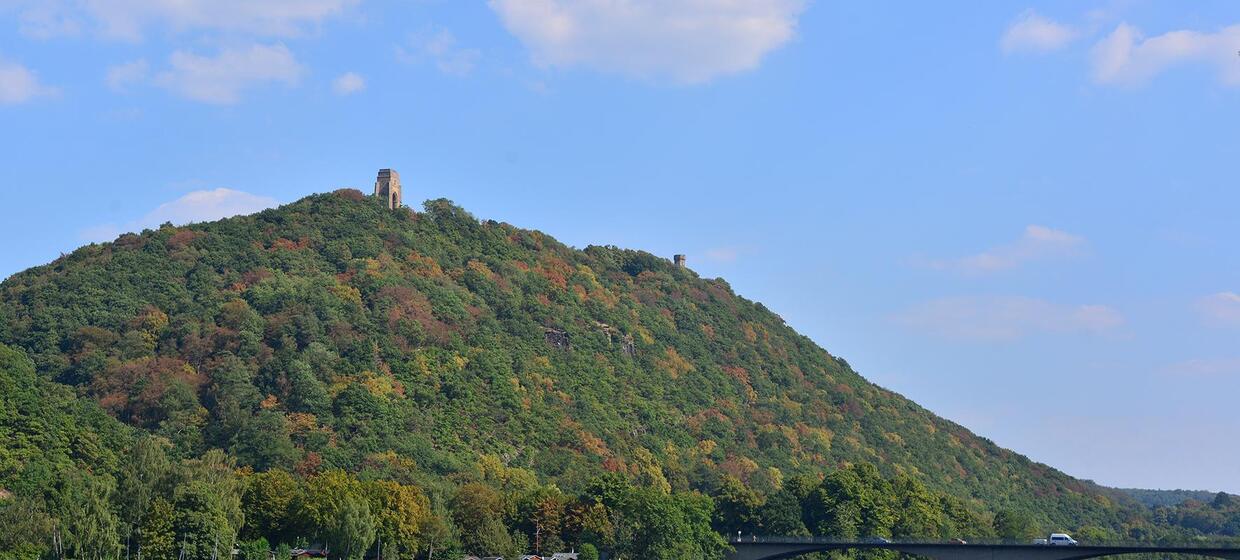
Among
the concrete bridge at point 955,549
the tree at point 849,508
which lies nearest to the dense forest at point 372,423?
the tree at point 849,508

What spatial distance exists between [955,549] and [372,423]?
5489 centimetres

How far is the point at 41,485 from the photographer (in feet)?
366

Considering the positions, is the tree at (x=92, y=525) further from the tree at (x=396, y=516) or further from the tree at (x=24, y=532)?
the tree at (x=396, y=516)

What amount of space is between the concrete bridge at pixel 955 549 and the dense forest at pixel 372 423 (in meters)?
3.68

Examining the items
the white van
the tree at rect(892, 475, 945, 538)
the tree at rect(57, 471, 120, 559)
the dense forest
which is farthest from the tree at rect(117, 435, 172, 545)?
the tree at rect(892, 475, 945, 538)

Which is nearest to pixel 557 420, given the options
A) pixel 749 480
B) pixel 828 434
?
pixel 749 480

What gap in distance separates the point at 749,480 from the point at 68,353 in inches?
2914

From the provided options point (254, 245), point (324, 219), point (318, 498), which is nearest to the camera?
point (318, 498)

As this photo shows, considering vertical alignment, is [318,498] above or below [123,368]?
below

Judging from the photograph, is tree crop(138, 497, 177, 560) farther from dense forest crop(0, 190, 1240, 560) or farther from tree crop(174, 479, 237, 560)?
tree crop(174, 479, 237, 560)

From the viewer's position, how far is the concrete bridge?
108688 mm

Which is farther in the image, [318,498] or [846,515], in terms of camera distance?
[846,515]

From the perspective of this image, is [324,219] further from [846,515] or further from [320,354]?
[846,515]

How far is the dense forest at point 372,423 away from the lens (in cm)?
10875
